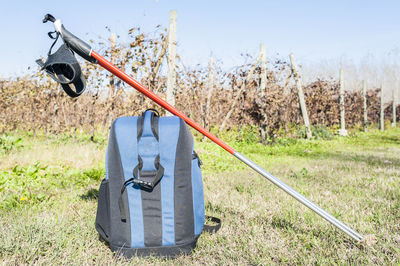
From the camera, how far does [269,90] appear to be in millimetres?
8711

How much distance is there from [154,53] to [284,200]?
3.97m

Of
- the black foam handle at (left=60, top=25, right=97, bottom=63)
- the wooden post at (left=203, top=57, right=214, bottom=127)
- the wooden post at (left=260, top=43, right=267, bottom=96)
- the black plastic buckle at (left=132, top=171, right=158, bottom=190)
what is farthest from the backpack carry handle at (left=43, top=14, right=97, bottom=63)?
the wooden post at (left=203, top=57, right=214, bottom=127)

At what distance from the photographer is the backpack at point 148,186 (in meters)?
2.10

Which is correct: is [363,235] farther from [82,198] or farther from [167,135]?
[82,198]

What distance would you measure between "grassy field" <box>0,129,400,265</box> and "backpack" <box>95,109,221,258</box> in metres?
0.12

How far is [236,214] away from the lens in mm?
2965

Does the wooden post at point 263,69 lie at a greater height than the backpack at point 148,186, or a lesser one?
greater

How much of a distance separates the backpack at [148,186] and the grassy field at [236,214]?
120mm

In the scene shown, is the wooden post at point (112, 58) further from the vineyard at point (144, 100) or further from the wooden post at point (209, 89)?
the wooden post at point (209, 89)

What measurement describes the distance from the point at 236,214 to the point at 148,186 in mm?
1170

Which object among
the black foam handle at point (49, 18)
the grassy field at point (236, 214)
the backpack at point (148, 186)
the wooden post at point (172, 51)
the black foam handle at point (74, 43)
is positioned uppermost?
the wooden post at point (172, 51)

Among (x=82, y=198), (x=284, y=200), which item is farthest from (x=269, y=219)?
(x=82, y=198)

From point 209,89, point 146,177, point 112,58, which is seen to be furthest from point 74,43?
point 209,89

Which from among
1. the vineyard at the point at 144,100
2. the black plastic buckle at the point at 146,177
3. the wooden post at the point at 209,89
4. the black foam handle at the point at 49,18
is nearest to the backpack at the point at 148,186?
the black plastic buckle at the point at 146,177
